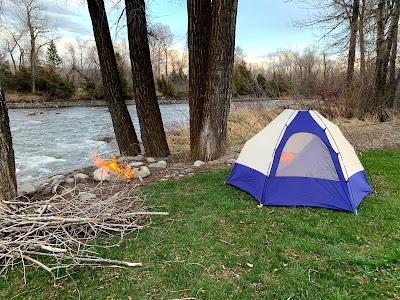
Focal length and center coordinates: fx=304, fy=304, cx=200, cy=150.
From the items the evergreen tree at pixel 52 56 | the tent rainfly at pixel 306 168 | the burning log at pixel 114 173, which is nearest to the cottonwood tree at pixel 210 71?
the burning log at pixel 114 173

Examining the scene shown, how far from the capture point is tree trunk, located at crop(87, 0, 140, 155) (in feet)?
19.6

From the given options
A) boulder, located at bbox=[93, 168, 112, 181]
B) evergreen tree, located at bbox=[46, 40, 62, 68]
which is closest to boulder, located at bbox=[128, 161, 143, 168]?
boulder, located at bbox=[93, 168, 112, 181]

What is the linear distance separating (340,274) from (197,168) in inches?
127

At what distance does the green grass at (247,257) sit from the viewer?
2.25 m

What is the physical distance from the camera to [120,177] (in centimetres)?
489

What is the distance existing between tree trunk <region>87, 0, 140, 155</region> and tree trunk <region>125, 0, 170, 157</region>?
0.38 meters

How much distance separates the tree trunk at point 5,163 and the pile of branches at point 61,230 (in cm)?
17

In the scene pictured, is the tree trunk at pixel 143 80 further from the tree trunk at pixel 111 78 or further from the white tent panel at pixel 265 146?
the white tent panel at pixel 265 146

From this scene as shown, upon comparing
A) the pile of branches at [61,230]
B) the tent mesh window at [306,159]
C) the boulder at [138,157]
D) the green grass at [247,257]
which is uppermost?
the tent mesh window at [306,159]

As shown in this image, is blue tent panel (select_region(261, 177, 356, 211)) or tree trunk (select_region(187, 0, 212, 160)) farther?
tree trunk (select_region(187, 0, 212, 160))

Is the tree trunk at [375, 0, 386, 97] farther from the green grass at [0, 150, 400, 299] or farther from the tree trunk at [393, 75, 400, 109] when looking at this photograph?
the green grass at [0, 150, 400, 299]

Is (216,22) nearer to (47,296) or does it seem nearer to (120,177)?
(120,177)

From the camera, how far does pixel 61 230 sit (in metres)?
2.95

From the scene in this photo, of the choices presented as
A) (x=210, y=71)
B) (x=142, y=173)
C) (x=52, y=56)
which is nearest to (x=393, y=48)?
(x=210, y=71)
